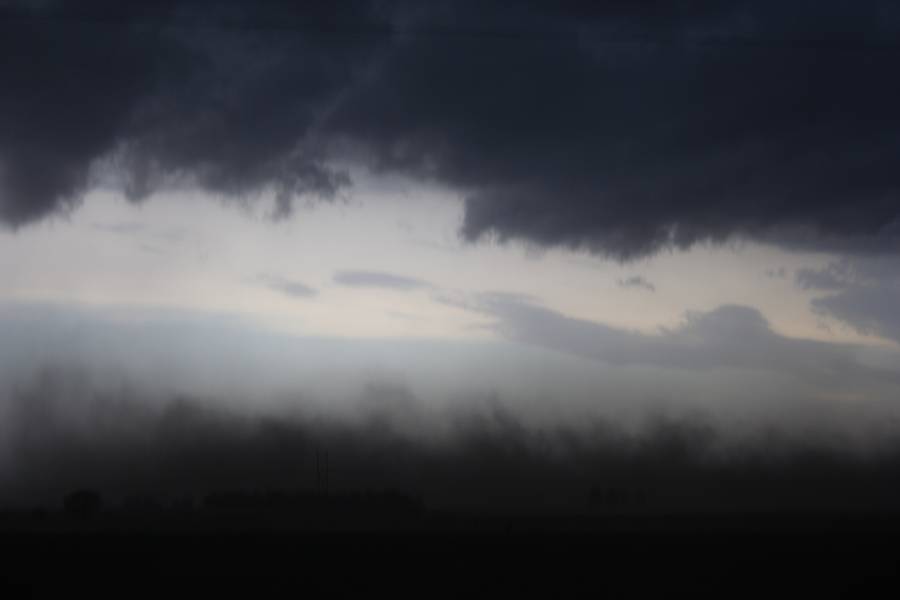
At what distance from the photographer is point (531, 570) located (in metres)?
68.9

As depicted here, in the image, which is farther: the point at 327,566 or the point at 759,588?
the point at 327,566

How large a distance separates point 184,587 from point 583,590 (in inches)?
982

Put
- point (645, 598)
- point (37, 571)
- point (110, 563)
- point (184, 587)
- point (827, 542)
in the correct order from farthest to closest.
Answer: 1. point (827, 542)
2. point (110, 563)
3. point (37, 571)
4. point (184, 587)
5. point (645, 598)

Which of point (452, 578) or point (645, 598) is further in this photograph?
point (452, 578)

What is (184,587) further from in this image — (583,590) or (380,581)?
(583,590)

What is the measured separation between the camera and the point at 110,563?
73625 mm

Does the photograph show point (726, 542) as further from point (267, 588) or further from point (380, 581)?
point (267, 588)

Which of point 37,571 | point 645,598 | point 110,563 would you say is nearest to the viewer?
point 645,598

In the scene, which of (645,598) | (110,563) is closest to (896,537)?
(645,598)

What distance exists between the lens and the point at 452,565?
7144 centimetres

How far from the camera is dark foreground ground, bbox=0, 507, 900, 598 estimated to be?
60406mm

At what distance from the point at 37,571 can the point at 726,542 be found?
58.8m

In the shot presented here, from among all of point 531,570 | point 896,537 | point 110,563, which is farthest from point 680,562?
point 110,563

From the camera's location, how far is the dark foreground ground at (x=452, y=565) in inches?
2378
